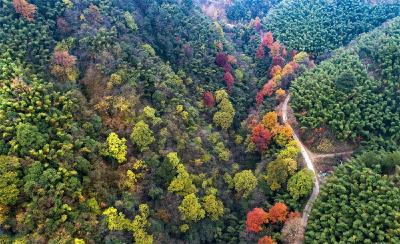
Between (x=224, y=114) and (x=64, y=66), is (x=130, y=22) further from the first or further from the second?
(x=224, y=114)

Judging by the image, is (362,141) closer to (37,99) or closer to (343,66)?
(343,66)

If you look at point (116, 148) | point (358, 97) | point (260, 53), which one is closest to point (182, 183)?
point (116, 148)

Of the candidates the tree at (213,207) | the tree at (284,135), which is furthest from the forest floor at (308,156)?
the tree at (213,207)

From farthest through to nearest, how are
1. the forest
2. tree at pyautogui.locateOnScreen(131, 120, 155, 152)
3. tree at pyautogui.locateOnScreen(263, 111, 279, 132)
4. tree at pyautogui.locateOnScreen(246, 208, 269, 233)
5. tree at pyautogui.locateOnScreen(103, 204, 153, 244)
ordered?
1. tree at pyautogui.locateOnScreen(263, 111, 279, 132)
2. tree at pyautogui.locateOnScreen(246, 208, 269, 233)
3. tree at pyautogui.locateOnScreen(131, 120, 155, 152)
4. tree at pyautogui.locateOnScreen(103, 204, 153, 244)
5. the forest

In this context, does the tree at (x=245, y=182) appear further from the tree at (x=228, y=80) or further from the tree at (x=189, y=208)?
the tree at (x=228, y=80)

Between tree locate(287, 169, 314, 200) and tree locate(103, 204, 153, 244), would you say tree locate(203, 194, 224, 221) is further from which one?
tree locate(287, 169, 314, 200)

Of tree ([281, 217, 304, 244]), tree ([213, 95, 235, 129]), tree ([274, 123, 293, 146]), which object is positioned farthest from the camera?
tree ([213, 95, 235, 129])

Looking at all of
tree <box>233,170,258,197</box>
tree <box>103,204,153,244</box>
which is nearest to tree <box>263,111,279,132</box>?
tree <box>233,170,258,197</box>
